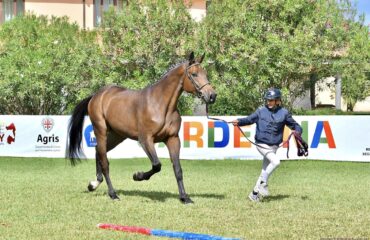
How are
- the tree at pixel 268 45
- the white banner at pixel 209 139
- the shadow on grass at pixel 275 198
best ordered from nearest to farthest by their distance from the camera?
the shadow on grass at pixel 275 198 → the white banner at pixel 209 139 → the tree at pixel 268 45

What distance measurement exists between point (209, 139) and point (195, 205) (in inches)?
479

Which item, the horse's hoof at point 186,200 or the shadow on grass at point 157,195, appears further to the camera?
the shadow on grass at point 157,195

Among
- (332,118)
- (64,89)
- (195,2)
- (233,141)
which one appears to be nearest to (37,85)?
(64,89)

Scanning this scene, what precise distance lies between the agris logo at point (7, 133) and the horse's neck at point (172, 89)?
13.5 metres

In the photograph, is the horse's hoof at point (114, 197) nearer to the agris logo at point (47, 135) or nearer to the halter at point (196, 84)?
the halter at point (196, 84)

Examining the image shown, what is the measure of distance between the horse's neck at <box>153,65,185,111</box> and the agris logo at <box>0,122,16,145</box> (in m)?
13.5

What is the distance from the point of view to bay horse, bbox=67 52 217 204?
1242cm

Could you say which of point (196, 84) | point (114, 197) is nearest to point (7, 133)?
point (114, 197)

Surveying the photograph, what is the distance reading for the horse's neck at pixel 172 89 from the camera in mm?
12703

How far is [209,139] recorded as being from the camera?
24.1 metres

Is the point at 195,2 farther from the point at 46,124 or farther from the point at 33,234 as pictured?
the point at 33,234

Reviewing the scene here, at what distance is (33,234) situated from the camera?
9.16m

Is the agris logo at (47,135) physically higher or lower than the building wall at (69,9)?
lower

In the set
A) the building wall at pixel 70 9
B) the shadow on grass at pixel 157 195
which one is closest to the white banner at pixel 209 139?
the shadow on grass at pixel 157 195
